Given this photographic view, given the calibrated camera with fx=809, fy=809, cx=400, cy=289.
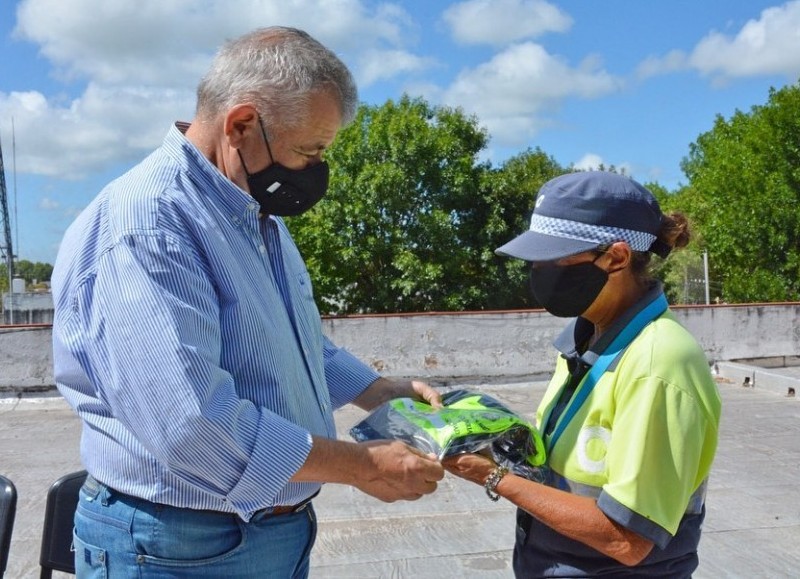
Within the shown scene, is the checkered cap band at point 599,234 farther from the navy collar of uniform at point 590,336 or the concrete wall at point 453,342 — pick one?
the concrete wall at point 453,342

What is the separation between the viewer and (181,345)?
157 cm

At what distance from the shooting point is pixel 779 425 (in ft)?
24.5

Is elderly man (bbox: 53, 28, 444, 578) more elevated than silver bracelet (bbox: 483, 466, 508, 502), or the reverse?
elderly man (bbox: 53, 28, 444, 578)

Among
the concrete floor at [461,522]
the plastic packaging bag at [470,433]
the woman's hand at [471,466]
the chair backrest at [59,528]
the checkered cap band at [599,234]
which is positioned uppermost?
the checkered cap band at [599,234]

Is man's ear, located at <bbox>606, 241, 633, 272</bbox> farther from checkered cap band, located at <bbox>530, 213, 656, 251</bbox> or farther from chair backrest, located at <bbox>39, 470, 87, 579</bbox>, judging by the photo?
chair backrest, located at <bbox>39, 470, 87, 579</bbox>

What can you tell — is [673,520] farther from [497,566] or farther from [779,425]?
[779,425]

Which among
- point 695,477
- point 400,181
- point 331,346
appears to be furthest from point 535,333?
point 400,181

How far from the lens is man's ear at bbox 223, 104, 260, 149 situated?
1.83 metres

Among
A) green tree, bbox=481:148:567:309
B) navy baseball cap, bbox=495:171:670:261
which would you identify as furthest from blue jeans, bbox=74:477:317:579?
green tree, bbox=481:148:567:309

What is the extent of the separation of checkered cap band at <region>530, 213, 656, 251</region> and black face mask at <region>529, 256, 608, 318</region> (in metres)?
0.08

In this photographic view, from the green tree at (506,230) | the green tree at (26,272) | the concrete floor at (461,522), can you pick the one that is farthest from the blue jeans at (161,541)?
the green tree at (26,272)

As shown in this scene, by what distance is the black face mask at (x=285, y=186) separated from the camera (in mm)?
1968

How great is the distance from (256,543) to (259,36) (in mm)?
1185

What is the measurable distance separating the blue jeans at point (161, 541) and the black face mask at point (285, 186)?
0.76 meters
